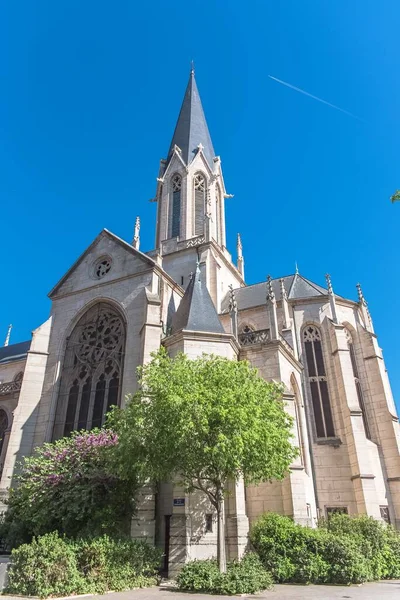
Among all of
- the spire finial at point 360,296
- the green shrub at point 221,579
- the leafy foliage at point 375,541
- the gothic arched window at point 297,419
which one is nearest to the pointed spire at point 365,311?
the spire finial at point 360,296

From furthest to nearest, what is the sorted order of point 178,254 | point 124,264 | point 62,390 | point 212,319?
point 178,254 < point 124,264 < point 62,390 < point 212,319

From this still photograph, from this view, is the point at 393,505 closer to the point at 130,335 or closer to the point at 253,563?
the point at 253,563

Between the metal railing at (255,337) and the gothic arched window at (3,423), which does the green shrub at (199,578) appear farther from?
the gothic arched window at (3,423)

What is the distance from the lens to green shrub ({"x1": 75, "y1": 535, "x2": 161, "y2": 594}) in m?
10.8

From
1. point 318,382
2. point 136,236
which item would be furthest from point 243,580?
point 136,236

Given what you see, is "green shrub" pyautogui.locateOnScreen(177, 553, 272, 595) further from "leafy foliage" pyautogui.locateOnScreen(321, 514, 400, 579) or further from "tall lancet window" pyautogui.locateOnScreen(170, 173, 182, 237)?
"tall lancet window" pyautogui.locateOnScreen(170, 173, 182, 237)

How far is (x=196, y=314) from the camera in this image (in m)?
18.9

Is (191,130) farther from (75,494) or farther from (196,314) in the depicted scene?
(75,494)

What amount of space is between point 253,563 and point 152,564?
3.00 metres

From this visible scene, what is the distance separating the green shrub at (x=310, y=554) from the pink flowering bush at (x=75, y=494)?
194 inches

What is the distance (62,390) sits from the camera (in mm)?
20750

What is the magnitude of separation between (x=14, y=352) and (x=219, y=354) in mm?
26795

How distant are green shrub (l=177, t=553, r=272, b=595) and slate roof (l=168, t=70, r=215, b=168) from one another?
99.0ft

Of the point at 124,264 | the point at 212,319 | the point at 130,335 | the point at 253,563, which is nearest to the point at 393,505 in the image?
the point at 253,563
